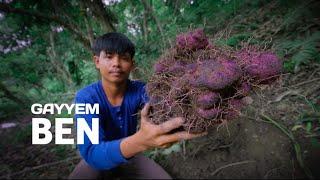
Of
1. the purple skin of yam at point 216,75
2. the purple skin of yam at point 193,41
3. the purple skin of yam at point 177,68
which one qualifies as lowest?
the purple skin of yam at point 216,75

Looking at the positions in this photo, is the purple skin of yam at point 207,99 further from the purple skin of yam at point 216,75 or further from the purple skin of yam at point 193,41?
the purple skin of yam at point 193,41

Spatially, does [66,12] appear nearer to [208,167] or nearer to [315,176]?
[208,167]

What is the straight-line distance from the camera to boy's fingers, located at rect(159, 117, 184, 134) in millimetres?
1629

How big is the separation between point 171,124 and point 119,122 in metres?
0.69

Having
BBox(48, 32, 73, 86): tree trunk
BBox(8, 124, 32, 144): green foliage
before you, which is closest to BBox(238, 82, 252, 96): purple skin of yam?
BBox(8, 124, 32, 144): green foliage

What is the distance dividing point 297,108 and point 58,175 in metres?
2.46

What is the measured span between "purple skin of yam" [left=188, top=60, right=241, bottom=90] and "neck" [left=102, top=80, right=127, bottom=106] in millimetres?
626

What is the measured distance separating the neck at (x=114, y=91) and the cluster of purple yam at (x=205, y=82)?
33 cm

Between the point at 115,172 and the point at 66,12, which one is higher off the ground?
the point at 66,12

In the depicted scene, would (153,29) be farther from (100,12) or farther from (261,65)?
(261,65)

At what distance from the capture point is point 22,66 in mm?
7684

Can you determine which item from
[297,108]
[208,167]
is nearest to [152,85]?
[208,167]

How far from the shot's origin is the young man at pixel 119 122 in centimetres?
173

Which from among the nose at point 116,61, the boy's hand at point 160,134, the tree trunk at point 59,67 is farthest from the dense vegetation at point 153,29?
the tree trunk at point 59,67
